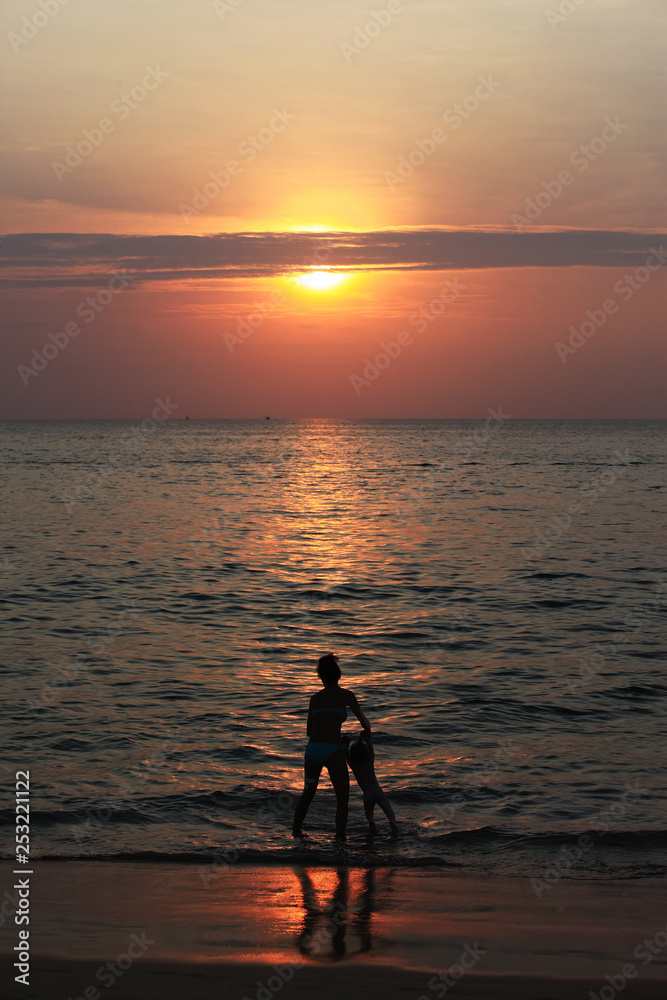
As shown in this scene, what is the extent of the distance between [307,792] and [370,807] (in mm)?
764

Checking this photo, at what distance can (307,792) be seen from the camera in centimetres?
1069

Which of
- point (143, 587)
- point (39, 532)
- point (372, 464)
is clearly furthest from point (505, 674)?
point (372, 464)

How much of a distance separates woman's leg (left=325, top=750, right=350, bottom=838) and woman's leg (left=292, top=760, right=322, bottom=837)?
0.54ft

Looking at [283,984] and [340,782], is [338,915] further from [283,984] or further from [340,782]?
[340,782]

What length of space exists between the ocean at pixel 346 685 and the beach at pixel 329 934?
2.63 ft

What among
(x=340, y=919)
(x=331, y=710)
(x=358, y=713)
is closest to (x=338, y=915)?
(x=340, y=919)

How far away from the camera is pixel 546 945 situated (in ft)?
25.2

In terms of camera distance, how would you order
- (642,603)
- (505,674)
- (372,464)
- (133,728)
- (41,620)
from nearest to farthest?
(133,728) < (505,674) < (41,620) < (642,603) < (372,464)

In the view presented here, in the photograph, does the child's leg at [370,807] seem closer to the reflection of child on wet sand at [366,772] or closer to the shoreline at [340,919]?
the reflection of child on wet sand at [366,772]

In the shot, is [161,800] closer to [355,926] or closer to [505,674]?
[355,926]

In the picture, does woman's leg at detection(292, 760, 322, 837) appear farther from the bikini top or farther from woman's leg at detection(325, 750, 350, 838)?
the bikini top

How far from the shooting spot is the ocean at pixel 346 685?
434 inches

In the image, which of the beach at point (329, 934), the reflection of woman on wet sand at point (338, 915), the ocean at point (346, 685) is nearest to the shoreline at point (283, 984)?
the beach at point (329, 934)

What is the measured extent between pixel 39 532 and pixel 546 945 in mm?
37590
